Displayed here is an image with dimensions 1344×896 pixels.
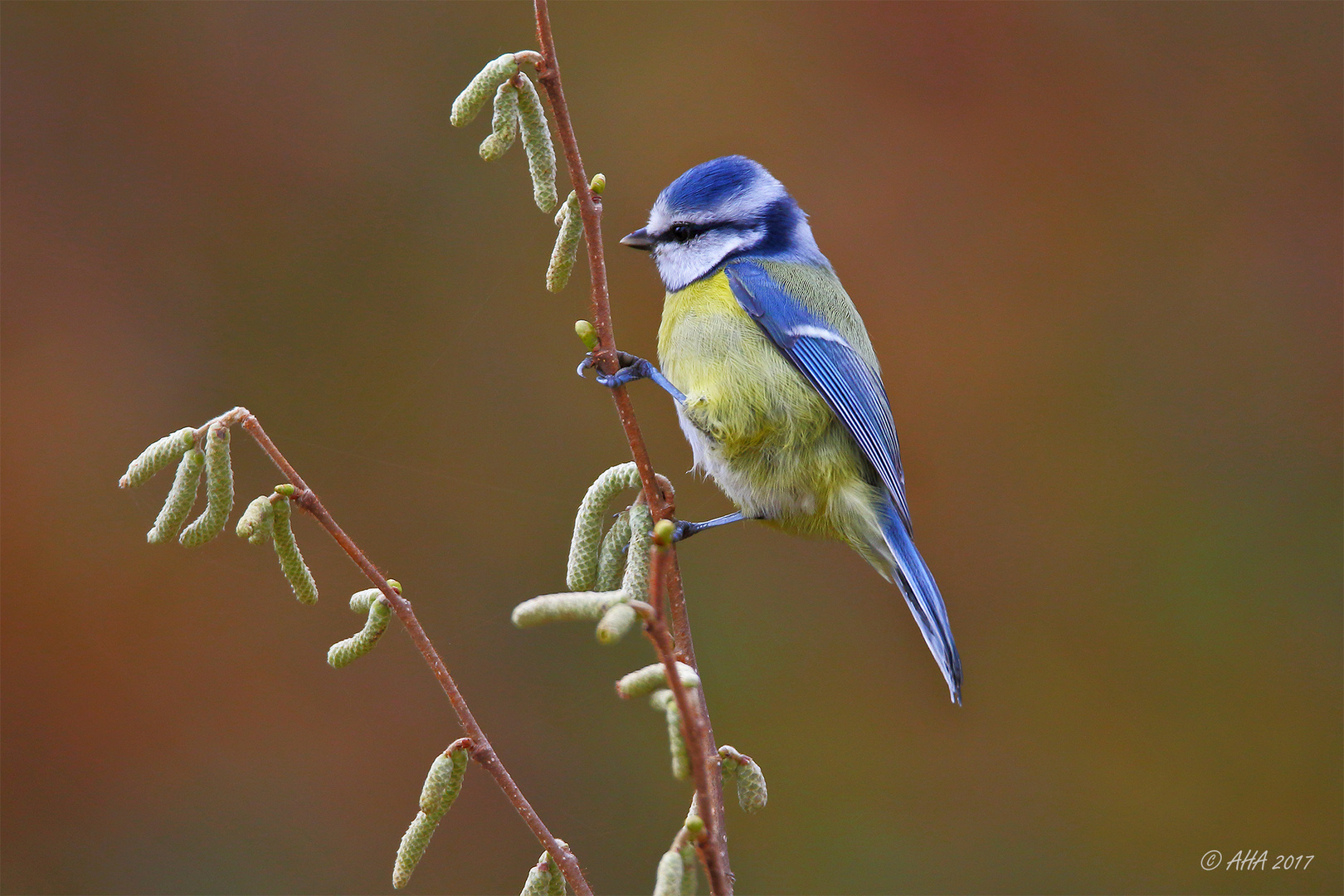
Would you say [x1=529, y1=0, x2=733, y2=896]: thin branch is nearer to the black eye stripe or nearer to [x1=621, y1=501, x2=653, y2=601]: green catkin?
[x1=621, y1=501, x2=653, y2=601]: green catkin

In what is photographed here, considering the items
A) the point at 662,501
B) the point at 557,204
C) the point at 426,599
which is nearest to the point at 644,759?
the point at 426,599

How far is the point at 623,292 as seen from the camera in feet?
7.48

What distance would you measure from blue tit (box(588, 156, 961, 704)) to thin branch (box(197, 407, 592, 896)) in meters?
0.64

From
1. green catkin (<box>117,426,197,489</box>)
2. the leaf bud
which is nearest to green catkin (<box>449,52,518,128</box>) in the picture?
the leaf bud

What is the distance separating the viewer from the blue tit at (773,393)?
143 cm

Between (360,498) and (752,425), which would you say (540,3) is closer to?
(752,425)

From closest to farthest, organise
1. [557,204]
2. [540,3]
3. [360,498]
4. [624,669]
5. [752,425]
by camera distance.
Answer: [540,3] < [557,204] < [752,425] < [624,669] < [360,498]

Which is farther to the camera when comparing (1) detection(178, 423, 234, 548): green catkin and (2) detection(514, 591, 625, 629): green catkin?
(1) detection(178, 423, 234, 548): green catkin

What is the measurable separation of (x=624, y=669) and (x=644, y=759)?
24 cm

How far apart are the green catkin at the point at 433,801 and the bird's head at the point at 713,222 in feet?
3.28

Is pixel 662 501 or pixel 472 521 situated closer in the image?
pixel 662 501

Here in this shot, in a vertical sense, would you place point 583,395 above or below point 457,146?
below

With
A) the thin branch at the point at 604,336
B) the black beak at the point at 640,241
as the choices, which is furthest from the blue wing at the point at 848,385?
the thin branch at the point at 604,336

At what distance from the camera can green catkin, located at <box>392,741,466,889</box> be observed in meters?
0.74
